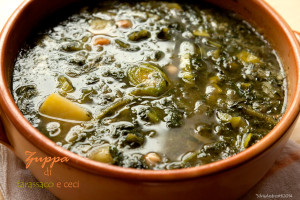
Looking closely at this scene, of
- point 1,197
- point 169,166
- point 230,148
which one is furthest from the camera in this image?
point 1,197

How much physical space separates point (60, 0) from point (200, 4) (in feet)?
4.11

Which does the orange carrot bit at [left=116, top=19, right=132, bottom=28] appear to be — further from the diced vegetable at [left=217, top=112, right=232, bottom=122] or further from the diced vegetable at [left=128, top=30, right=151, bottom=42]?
the diced vegetable at [left=217, top=112, right=232, bottom=122]

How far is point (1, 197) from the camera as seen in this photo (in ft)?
8.23

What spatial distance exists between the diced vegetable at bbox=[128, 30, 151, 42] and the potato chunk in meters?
0.88

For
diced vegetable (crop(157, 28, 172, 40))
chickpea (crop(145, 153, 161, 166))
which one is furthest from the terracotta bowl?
diced vegetable (crop(157, 28, 172, 40))

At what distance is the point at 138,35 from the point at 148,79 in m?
0.52

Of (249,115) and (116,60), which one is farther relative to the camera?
(116,60)

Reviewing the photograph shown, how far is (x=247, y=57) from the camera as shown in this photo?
9.86 ft

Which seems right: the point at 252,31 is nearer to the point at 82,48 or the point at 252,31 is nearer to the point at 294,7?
the point at 294,7

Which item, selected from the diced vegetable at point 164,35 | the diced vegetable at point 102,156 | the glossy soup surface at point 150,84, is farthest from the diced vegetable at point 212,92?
the diced vegetable at point 102,156

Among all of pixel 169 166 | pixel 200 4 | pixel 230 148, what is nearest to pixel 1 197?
pixel 169 166

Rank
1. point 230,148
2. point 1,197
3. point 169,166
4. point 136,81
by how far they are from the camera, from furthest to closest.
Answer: point 136,81 < point 1,197 < point 230,148 < point 169,166

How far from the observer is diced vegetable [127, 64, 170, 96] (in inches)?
103

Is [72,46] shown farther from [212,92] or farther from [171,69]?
[212,92]
